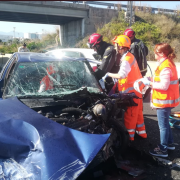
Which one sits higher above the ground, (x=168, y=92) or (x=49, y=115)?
(x=168, y=92)

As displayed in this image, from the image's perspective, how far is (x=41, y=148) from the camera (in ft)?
6.55

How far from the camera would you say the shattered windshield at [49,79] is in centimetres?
321

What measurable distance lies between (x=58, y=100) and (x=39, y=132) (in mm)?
973

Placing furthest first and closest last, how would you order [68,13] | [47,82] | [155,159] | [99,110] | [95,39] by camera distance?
[68,13], [95,39], [47,82], [155,159], [99,110]

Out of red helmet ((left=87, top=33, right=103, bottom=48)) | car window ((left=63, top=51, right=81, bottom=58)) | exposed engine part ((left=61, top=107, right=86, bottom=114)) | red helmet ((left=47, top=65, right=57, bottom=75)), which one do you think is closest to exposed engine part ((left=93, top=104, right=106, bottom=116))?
exposed engine part ((left=61, top=107, right=86, bottom=114))

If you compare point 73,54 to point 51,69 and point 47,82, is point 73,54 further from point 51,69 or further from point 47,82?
point 47,82

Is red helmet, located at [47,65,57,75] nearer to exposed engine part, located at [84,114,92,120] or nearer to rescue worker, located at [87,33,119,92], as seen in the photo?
rescue worker, located at [87,33,119,92]

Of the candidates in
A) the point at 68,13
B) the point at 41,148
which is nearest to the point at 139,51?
the point at 41,148

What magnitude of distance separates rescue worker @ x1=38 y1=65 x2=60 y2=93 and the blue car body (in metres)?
0.95

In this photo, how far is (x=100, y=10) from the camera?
22562 millimetres

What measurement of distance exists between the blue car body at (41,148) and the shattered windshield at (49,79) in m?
0.83

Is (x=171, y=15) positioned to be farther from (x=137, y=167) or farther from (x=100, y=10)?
(x=137, y=167)

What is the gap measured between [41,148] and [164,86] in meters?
1.83

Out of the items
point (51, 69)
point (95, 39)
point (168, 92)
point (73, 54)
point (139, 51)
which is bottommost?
point (168, 92)
